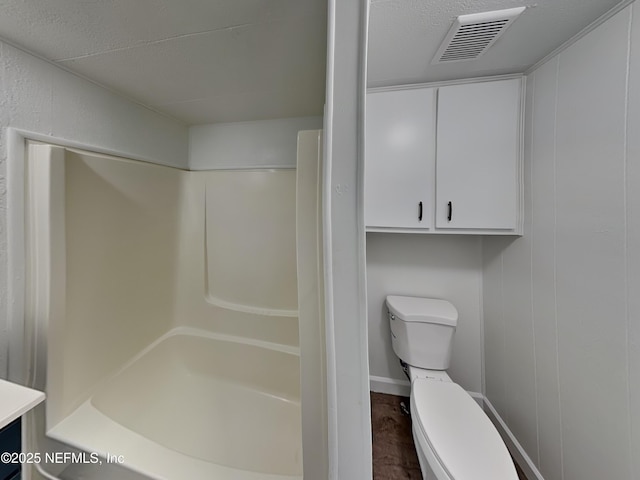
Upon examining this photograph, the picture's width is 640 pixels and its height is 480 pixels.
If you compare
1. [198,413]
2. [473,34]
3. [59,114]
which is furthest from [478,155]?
[198,413]

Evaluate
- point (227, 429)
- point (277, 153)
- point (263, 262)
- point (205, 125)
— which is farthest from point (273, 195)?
point (227, 429)

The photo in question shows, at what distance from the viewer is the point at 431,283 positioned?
1697 mm

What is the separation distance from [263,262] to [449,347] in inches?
52.2

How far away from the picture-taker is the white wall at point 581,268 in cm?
80

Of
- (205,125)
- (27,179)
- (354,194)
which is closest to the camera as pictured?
(354,194)

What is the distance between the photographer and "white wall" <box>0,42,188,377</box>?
85 cm

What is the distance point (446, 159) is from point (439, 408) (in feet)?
4.35

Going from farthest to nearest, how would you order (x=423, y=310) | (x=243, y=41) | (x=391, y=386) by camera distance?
(x=391, y=386), (x=423, y=310), (x=243, y=41)

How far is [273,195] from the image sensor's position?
1.59 metres

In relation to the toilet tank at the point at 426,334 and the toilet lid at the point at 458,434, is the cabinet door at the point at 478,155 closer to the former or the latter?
the toilet tank at the point at 426,334

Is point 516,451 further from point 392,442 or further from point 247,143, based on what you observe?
point 247,143

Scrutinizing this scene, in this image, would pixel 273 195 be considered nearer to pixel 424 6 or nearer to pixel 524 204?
pixel 424 6

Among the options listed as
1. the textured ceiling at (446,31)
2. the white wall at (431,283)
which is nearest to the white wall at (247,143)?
the textured ceiling at (446,31)

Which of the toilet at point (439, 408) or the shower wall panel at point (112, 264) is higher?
the shower wall panel at point (112, 264)
